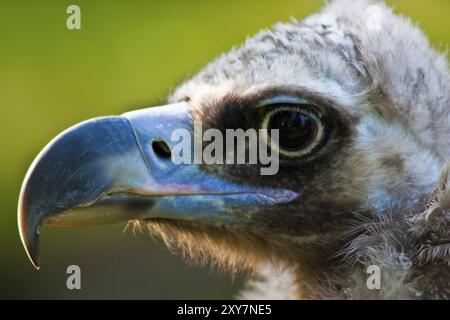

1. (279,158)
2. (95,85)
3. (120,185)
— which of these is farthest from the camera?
(95,85)

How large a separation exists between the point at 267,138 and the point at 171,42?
13.7 feet

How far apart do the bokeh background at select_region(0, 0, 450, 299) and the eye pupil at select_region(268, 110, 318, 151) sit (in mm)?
3239

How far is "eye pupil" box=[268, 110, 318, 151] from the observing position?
2.98 metres

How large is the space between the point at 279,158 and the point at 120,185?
490 millimetres

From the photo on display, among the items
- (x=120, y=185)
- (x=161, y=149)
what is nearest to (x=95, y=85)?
(x=161, y=149)

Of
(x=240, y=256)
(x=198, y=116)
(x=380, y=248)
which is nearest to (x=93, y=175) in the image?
(x=198, y=116)

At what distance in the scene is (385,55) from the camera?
3080mm

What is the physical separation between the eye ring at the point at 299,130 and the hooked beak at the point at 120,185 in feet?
0.44

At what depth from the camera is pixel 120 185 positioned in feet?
9.41

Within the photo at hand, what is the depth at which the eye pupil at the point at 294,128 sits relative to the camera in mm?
2984

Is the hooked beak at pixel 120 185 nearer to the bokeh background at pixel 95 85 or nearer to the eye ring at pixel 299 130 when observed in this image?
the eye ring at pixel 299 130

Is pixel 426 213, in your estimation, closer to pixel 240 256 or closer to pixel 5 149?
pixel 240 256

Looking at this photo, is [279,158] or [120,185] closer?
[120,185]

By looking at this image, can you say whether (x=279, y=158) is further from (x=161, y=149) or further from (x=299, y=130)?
(x=161, y=149)
